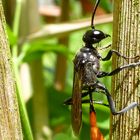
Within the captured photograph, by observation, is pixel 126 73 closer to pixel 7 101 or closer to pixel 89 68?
pixel 7 101

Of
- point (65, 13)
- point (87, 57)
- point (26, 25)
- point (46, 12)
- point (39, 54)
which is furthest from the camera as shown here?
point (46, 12)

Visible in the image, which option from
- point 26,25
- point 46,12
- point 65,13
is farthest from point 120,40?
point 46,12

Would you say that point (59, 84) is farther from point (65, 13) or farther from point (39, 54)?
point (39, 54)

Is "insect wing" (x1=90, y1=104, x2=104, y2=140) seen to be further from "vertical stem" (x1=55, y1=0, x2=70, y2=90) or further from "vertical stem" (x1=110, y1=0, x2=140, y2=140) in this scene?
"vertical stem" (x1=55, y1=0, x2=70, y2=90)

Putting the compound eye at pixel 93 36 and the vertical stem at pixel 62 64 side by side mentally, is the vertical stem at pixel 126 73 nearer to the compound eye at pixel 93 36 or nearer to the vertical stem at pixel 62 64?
the compound eye at pixel 93 36

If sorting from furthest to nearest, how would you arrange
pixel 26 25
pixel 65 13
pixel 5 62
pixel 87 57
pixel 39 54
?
pixel 65 13 < pixel 26 25 < pixel 39 54 < pixel 87 57 < pixel 5 62

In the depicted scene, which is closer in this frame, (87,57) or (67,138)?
(87,57)

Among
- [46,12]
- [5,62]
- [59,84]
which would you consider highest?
[5,62]

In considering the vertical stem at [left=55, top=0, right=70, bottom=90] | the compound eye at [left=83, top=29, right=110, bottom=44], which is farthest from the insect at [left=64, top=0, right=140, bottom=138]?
the vertical stem at [left=55, top=0, right=70, bottom=90]
